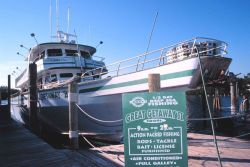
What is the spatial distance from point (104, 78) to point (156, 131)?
7942mm

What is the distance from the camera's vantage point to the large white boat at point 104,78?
29.2ft

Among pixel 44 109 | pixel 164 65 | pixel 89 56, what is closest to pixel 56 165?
pixel 164 65

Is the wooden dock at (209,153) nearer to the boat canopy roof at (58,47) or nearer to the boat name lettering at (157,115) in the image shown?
the boat name lettering at (157,115)

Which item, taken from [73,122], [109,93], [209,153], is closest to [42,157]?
[73,122]

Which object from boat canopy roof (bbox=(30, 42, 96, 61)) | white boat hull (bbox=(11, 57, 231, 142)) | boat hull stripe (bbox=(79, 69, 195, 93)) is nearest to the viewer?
boat hull stripe (bbox=(79, 69, 195, 93))

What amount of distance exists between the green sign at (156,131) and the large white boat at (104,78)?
0.90 metres

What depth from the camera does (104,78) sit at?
1163 cm

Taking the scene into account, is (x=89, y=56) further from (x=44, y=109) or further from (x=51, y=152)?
(x=51, y=152)

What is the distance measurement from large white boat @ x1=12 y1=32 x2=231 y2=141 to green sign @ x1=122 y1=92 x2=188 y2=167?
0.90 m

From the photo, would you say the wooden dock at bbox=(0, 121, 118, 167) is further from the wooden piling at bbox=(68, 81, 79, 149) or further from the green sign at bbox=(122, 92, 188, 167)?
the green sign at bbox=(122, 92, 188, 167)

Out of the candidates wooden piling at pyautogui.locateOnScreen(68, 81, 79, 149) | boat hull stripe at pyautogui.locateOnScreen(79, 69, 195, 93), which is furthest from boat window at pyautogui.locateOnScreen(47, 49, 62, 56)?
wooden piling at pyautogui.locateOnScreen(68, 81, 79, 149)

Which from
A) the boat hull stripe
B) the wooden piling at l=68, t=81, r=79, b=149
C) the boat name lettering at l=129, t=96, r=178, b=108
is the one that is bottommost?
the wooden piling at l=68, t=81, r=79, b=149

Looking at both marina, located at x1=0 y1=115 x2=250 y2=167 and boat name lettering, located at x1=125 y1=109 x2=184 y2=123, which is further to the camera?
marina, located at x1=0 y1=115 x2=250 y2=167

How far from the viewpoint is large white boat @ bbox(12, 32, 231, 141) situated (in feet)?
29.2
